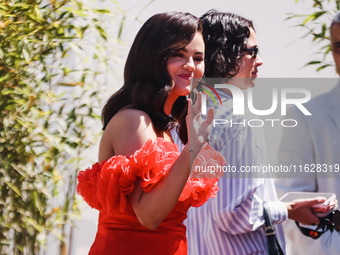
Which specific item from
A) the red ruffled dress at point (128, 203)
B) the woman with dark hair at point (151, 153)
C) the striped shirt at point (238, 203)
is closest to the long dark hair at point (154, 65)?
the woman with dark hair at point (151, 153)

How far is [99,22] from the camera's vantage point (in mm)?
3369

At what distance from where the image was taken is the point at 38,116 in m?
3.18

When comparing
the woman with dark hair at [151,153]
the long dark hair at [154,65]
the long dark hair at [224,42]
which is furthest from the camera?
the long dark hair at [224,42]

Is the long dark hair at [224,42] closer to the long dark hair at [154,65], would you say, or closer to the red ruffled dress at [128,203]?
the long dark hair at [154,65]

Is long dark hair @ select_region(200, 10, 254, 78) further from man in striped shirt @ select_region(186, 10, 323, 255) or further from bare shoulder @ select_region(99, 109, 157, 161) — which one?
bare shoulder @ select_region(99, 109, 157, 161)

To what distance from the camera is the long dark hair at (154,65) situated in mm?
1703

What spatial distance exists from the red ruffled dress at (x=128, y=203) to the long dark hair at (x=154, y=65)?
4.0 inches

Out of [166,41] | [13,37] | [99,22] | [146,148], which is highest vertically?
[99,22]

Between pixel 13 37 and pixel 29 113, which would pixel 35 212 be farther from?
pixel 13 37

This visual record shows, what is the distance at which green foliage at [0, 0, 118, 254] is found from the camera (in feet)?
10.0

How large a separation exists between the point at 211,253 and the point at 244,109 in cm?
49

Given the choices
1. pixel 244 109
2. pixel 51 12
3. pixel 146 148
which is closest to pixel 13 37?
pixel 51 12

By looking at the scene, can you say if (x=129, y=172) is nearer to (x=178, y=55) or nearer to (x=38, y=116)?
(x=178, y=55)

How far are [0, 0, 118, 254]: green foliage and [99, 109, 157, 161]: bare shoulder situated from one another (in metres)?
1.41
